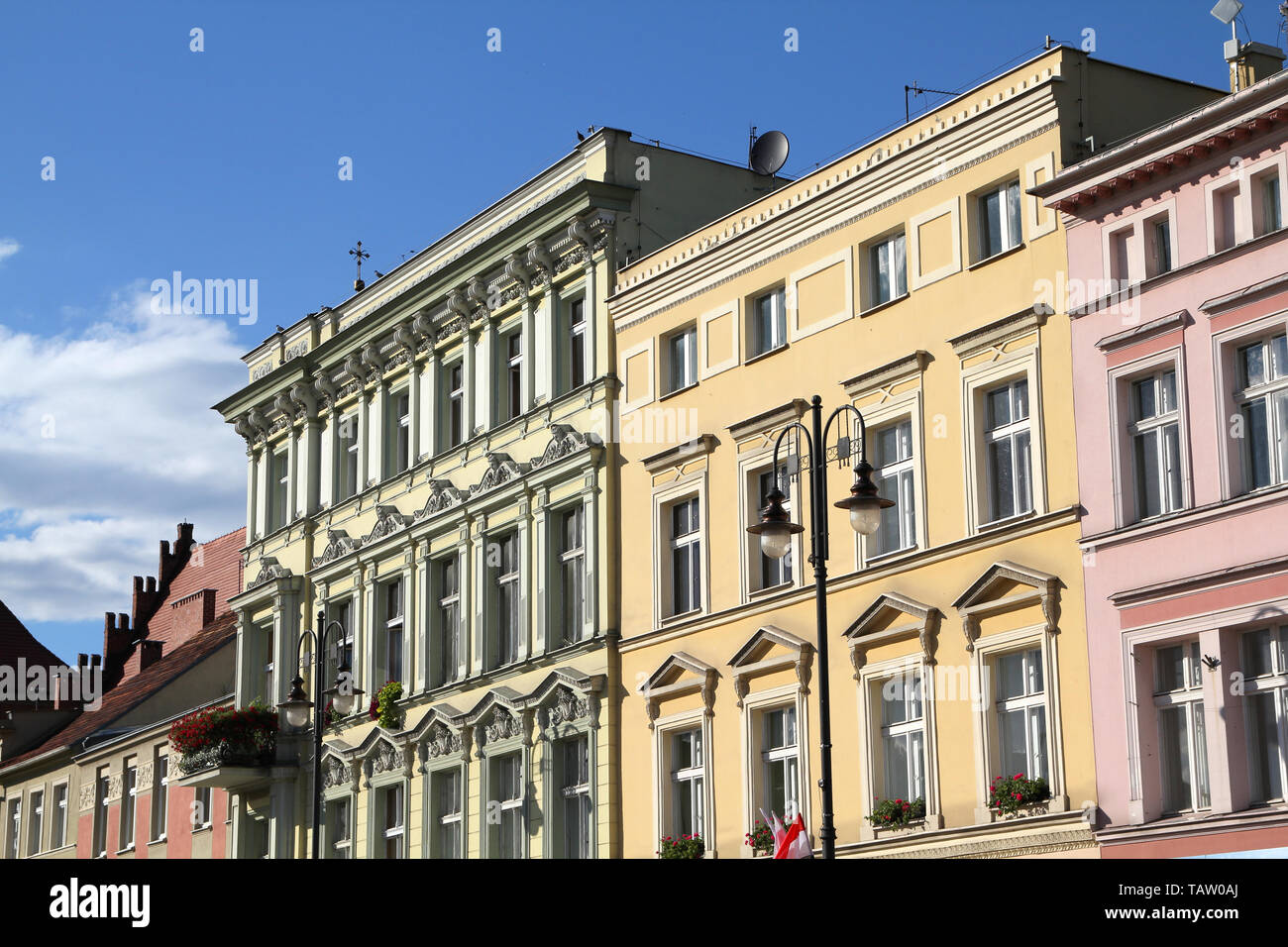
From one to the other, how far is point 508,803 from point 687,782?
5523mm

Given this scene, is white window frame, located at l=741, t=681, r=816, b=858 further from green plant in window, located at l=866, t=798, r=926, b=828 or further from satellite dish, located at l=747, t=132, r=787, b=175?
satellite dish, located at l=747, t=132, r=787, b=175

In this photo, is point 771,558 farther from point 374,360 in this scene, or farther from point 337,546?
point 337,546

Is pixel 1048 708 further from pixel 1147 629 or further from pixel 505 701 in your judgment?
pixel 505 701

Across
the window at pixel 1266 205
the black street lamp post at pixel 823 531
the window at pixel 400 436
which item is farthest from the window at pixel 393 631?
the window at pixel 1266 205

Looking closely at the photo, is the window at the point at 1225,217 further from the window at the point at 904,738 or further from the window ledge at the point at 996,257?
the window at the point at 904,738

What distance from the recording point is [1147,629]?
884 inches

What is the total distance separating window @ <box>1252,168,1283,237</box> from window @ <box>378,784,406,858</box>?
912 inches

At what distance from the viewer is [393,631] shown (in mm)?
40625

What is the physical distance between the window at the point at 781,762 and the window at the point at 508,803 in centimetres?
708

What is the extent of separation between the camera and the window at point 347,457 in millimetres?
43562

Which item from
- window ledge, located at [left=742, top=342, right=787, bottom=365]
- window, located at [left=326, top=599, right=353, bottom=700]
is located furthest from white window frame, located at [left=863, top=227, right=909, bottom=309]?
window, located at [left=326, top=599, right=353, bottom=700]

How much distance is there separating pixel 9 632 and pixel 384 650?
45.0 meters

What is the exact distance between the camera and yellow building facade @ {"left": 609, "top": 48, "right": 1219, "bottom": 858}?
24.4m
